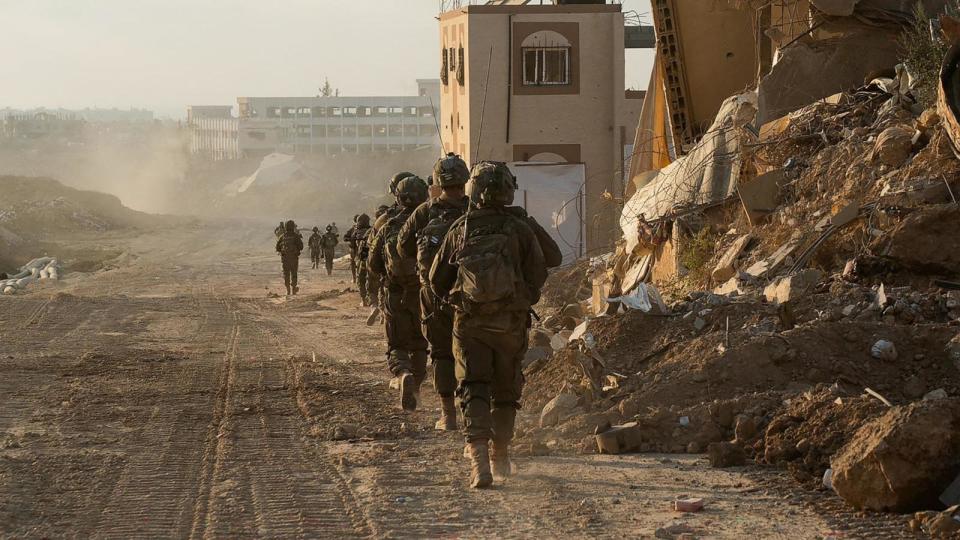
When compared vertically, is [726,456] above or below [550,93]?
below

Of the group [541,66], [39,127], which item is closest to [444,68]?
[541,66]

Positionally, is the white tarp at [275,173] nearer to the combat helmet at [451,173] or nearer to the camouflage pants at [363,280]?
the camouflage pants at [363,280]

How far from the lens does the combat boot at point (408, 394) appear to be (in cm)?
1063

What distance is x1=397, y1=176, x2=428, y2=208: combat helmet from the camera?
11.2 m

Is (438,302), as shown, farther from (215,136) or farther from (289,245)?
(215,136)

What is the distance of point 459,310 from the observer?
25.9 ft

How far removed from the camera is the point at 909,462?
6316 millimetres

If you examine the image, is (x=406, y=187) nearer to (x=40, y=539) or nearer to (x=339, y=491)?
(x=339, y=491)

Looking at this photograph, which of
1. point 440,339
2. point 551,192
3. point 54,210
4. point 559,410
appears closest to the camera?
point 440,339

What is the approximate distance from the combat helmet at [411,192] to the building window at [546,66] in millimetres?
20650

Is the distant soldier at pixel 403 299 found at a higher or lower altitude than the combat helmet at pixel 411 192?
lower

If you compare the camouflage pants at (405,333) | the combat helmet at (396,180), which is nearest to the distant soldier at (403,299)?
the camouflage pants at (405,333)

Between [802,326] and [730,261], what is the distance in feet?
11.1

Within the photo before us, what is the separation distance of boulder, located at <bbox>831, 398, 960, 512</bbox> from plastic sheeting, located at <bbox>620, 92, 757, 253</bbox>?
7.97m
